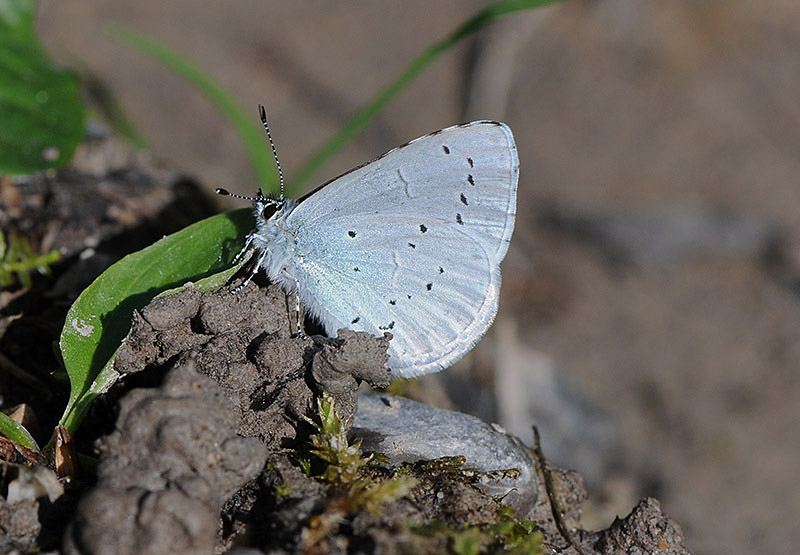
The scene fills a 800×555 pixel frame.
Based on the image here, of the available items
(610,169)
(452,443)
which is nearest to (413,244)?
(452,443)

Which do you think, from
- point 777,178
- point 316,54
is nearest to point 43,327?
point 316,54

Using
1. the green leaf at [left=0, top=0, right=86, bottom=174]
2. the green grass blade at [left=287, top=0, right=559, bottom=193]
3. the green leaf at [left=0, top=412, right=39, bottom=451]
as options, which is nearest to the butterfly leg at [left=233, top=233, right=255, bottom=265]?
the green leaf at [left=0, top=412, right=39, bottom=451]

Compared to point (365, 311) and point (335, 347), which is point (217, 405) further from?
point (365, 311)

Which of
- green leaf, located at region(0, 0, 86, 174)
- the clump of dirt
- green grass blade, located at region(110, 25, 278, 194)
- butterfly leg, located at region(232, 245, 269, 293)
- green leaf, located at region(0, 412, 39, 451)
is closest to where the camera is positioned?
the clump of dirt

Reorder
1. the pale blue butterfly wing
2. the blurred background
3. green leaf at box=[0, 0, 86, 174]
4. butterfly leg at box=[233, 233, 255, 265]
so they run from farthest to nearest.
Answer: the blurred background < green leaf at box=[0, 0, 86, 174] < the pale blue butterfly wing < butterfly leg at box=[233, 233, 255, 265]

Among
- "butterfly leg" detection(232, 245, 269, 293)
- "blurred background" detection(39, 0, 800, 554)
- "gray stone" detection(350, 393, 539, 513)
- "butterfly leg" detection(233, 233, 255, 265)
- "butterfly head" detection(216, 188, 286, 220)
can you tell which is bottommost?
"blurred background" detection(39, 0, 800, 554)

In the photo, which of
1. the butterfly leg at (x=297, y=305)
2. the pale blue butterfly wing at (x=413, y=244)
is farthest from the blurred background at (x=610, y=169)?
the butterfly leg at (x=297, y=305)

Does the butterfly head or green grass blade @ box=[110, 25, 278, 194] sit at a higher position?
the butterfly head

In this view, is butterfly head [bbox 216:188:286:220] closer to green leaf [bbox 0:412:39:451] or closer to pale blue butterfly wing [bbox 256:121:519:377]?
pale blue butterfly wing [bbox 256:121:519:377]
